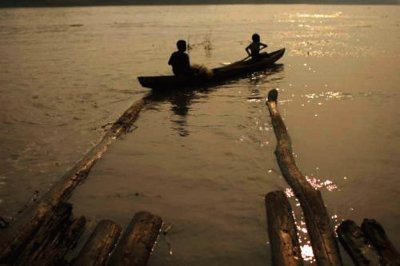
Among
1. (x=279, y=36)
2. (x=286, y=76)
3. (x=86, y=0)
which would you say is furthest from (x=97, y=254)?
(x=86, y=0)

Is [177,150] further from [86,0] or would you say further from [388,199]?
[86,0]

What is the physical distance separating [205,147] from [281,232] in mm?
4005

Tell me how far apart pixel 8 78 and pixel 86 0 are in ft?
209

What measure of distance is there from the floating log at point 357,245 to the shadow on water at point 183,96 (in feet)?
16.7

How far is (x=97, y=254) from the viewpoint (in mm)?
4688

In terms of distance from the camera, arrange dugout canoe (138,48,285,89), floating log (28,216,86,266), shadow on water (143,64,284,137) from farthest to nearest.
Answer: dugout canoe (138,48,285,89)
shadow on water (143,64,284,137)
floating log (28,216,86,266)

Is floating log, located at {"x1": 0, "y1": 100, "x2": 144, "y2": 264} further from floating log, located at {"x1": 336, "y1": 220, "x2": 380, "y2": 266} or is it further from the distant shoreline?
the distant shoreline

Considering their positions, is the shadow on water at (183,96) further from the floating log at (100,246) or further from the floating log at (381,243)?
the floating log at (381,243)

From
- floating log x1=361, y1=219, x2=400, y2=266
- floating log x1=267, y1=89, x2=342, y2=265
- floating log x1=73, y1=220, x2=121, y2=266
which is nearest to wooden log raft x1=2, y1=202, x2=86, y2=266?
floating log x1=73, y1=220, x2=121, y2=266

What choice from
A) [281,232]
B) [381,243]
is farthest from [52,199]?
[381,243]

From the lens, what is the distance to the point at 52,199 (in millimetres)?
6223

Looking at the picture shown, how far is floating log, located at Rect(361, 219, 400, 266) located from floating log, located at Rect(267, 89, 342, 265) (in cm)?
40

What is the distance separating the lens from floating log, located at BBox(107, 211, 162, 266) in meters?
4.64

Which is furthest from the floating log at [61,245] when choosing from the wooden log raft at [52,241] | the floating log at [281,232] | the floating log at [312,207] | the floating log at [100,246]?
the floating log at [312,207]
